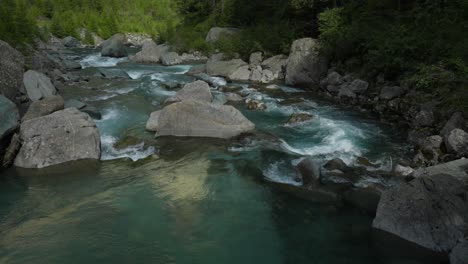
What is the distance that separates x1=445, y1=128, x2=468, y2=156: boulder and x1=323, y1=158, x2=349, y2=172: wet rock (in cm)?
335

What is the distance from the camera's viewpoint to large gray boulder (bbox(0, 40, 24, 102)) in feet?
53.6

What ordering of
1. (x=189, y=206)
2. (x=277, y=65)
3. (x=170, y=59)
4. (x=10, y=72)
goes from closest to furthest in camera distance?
(x=189, y=206)
(x=10, y=72)
(x=277, y=65)
(x=170, y=59)

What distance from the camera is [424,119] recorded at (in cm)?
1421

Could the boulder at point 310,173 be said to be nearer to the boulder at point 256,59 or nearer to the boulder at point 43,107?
the boulder at point 43,107

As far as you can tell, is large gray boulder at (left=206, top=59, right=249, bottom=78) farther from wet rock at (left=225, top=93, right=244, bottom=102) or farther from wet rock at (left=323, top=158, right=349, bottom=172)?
wet rock at (left=323, top=158, right=349, bottom=172)

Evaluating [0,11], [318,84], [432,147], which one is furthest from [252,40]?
[432,147]

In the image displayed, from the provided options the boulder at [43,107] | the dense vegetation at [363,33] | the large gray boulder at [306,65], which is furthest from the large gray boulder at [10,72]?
Answer: the large gray boulder at [306,65]

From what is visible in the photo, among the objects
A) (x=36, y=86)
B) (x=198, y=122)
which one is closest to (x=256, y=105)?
(x=198, y=122)

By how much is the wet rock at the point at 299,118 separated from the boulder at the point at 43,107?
10012 millimetres

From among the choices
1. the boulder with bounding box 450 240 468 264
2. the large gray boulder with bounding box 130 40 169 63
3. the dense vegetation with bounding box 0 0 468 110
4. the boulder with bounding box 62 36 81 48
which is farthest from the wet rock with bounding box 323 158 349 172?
the boulder with bounding box 62 36 81 48

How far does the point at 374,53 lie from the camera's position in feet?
61.4

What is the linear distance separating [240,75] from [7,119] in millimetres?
16688

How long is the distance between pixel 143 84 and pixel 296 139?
42.7ft

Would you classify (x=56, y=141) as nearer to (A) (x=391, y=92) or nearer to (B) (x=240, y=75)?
(A) (x=391, y=92)
